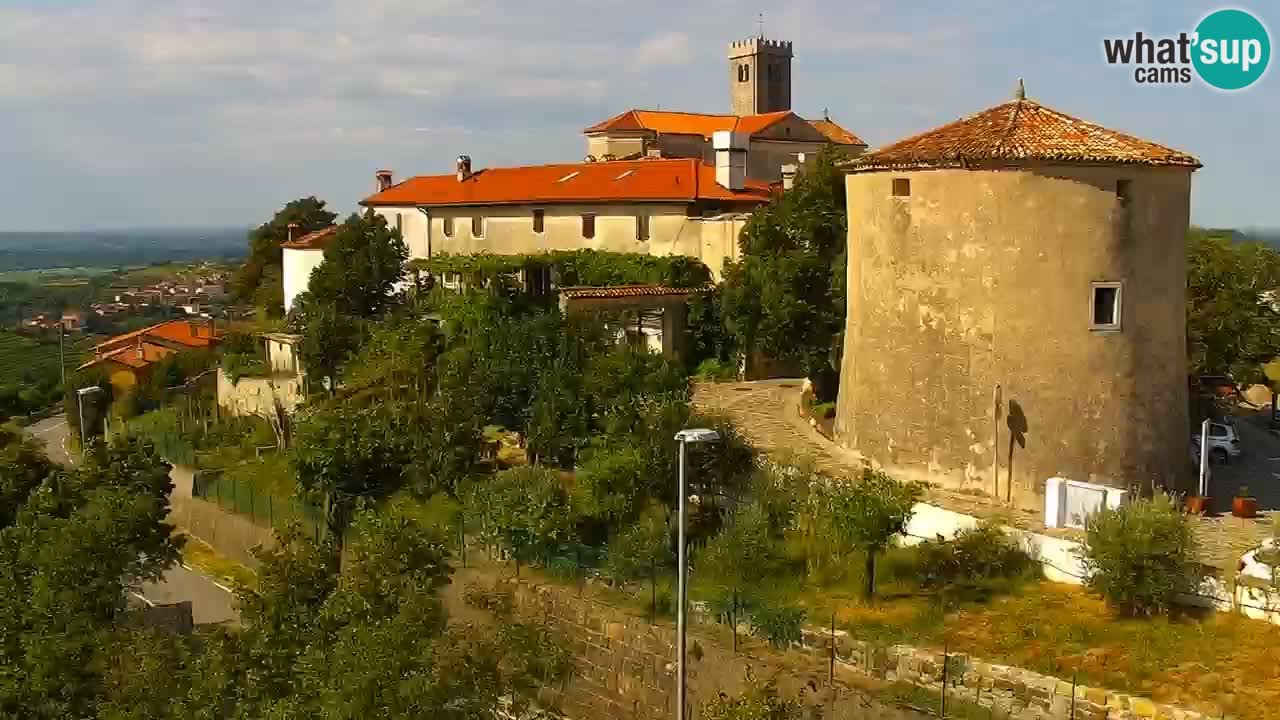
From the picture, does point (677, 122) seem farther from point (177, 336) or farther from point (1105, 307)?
point (1105, 307)

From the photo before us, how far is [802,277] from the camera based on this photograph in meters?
27.0

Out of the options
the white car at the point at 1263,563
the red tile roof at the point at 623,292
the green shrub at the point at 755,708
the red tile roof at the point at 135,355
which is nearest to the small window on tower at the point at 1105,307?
the white car at the point at 1263,563

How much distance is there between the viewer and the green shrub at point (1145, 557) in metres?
15.8

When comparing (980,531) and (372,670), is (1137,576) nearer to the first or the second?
(980,531)

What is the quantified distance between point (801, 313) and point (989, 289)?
6771 mm

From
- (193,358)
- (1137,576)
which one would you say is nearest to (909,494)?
(1137,576)

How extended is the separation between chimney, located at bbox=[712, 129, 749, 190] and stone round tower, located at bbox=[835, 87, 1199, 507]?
14975 mm

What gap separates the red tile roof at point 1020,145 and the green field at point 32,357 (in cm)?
5309

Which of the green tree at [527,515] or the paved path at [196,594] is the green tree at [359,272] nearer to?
the paved path at [196,594]

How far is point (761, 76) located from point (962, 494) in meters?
58.6

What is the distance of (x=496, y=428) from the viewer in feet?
95.0

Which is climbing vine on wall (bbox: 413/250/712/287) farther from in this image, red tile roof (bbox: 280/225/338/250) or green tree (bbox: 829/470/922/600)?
green tree (bbox: 829/470/922/600)

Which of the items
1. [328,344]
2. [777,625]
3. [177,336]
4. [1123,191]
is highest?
[1123,191]

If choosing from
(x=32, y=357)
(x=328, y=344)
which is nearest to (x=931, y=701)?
(x=328, y=344)
